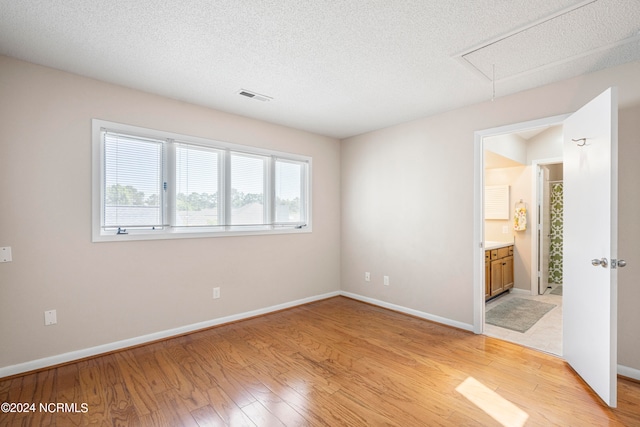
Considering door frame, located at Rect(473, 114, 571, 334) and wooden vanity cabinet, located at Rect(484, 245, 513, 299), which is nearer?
door frame, located at Rect(473, 114, 571, 334)

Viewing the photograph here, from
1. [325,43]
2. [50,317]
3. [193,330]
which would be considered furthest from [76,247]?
[325,43]

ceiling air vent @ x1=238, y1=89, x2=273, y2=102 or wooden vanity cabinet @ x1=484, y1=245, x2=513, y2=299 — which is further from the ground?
ceiling air vent @ x1=238, y1=89, x2=273, y2=102

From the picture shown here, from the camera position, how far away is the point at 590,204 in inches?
88.5

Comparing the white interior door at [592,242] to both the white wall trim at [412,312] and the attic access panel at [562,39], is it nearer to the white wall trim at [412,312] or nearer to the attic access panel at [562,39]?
the attic access panel at [562,39]

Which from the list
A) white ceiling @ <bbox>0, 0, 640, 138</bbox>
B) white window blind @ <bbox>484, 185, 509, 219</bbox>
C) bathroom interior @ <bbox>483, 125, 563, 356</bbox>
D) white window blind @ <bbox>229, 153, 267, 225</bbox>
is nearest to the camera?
white ceiling @ <bbox>0, 0, 640, 138</bbox>

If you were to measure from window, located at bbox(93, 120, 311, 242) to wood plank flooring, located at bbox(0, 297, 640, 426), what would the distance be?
4.03 ft

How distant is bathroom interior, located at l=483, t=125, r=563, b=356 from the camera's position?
4.46m

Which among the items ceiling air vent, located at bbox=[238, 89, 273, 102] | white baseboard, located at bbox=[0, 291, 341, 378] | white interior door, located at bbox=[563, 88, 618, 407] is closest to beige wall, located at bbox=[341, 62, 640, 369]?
white interior door, located at bbox=[563, 88, 618, 407]

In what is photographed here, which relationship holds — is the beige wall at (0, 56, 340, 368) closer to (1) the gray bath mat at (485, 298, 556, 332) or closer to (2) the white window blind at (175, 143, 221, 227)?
(2) the white window blind at (175, 143, 221, 227)

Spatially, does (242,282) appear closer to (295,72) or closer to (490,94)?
(295,72)

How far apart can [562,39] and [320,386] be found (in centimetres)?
312

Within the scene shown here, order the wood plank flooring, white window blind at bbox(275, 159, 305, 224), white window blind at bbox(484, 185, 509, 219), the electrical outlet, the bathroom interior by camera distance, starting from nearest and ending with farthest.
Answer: the wood plank flooring
the electrical outlet
white window blind at bbox(275, 159, 305, 224)
the bathroom interior
white window blind at bbox(484, 185, 509, 219)

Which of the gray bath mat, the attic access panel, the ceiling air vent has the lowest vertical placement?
the gray bath mat

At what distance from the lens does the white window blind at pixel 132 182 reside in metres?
2.88
